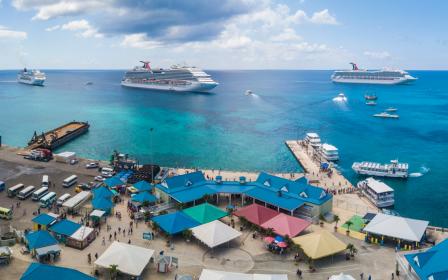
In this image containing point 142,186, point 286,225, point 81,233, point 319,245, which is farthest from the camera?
point 142,186

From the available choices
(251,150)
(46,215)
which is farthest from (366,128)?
(46,215)

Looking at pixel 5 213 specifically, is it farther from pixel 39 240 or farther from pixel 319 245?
pixel 319 245

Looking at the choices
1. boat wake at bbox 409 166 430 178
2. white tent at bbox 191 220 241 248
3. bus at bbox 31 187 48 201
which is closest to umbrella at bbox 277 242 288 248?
white tent at bbox 191 220 241 248

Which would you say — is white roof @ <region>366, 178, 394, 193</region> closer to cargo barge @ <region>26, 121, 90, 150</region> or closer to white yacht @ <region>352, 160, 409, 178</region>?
white yacht @ <region>352, 160, 409, 178</region>

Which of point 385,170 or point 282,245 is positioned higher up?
point 385,170

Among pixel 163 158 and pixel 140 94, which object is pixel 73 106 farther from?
pixel 163 158

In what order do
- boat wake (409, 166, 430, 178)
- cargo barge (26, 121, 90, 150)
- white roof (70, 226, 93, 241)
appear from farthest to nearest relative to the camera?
cargo barge (26, 121, 90, 150) < boat wake (409, 166, 430, 178) < white roof (70, 226, 93, 241)

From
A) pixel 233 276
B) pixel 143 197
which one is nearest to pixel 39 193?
pixel 143 197
